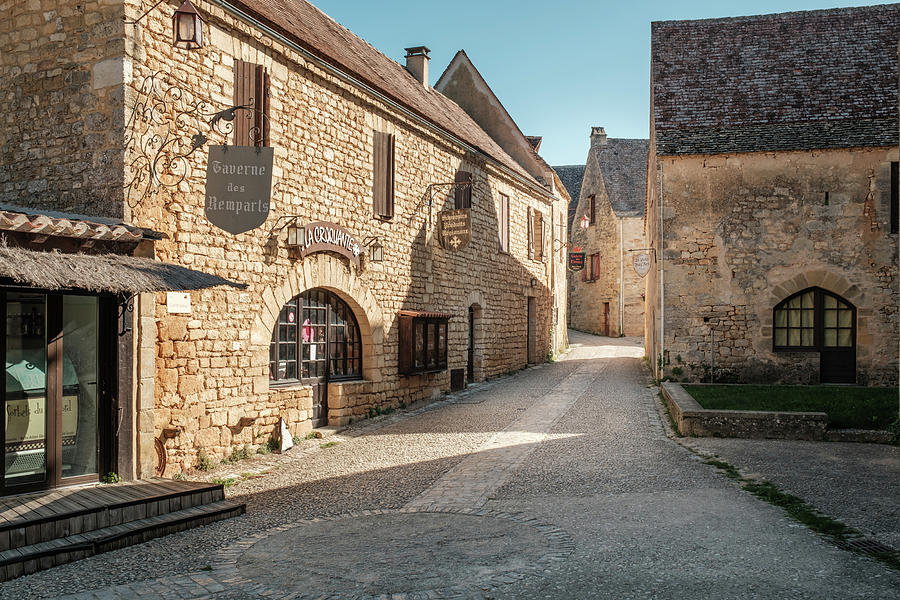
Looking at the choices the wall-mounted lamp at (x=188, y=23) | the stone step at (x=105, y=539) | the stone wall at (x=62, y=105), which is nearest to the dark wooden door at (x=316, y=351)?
the stone wall at (x=62, y=105)

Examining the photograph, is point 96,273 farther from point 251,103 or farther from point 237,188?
point 251,103

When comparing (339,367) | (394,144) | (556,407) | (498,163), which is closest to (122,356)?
(339,367)

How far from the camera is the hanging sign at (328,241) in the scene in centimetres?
999

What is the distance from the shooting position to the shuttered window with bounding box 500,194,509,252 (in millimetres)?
18719

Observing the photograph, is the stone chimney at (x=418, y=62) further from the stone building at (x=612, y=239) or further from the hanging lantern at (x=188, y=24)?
the stone building at (x=612, y=239)

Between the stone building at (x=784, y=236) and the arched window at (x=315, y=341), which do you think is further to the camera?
the stone building at (x=784, y=236)

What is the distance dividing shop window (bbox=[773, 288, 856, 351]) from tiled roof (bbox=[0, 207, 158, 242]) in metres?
12.2

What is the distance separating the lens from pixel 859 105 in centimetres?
1520

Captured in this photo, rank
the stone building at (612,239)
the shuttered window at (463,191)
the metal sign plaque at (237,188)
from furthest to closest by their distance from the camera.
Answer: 1. the stone building at (612,239)
2. the shuttered window at (463,191)
3. the metal sign plaque at (237,188)

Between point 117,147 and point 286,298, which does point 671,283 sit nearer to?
point 286,298

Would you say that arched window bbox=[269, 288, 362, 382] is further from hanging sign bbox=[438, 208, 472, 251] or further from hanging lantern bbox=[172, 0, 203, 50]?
hanging lantern bbox=[172, 0, 203, 50]

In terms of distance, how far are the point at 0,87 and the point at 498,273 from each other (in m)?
12.0

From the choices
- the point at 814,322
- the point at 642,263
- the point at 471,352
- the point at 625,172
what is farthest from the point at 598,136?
the point at 814,322

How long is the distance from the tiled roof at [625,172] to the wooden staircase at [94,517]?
28.5 meters
